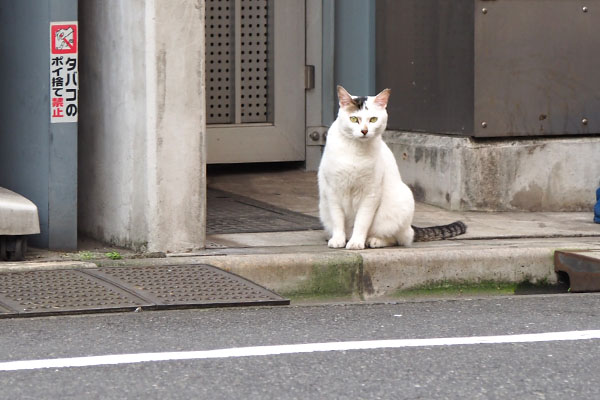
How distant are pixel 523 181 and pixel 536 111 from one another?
0.51 m

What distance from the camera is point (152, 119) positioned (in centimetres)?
645

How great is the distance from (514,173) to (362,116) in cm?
201

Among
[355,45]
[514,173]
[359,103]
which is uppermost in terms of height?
[355,45]

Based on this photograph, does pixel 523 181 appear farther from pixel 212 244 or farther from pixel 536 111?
pixel 212 244

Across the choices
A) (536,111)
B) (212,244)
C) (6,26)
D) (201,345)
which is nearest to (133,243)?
(212,244)

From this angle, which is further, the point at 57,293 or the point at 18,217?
the point at 18,217

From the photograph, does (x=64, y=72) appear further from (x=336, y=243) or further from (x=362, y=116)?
(x=336, y=243)

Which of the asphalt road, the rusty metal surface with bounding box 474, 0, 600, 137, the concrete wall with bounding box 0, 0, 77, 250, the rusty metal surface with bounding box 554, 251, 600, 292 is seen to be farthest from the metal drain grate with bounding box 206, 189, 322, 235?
the asphalt road

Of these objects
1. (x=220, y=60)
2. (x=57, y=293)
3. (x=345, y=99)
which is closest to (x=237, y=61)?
(x=220, y=60)

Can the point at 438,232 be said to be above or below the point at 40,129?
below

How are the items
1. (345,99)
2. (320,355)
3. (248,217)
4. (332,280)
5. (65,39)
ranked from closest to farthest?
(320,355) → (332,280) → (65,39) → (345,99) → (248,217)

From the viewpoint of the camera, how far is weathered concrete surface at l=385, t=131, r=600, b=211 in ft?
26.8

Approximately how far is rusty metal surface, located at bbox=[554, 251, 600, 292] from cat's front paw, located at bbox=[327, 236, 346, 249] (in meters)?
1.23

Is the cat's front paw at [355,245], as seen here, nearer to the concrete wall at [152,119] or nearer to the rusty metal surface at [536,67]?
the concrete wall at [152,119]
